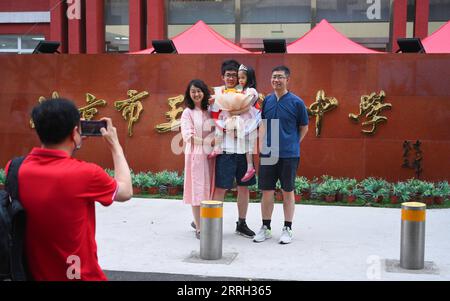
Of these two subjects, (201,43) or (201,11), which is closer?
(201,43)

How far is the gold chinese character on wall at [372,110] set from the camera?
952 cm

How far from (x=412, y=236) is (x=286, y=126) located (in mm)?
1705

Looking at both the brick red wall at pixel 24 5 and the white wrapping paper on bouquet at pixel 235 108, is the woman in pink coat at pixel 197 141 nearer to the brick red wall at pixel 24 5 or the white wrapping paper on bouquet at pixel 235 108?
the white wrapping paper on bouquet at pixel 235 108

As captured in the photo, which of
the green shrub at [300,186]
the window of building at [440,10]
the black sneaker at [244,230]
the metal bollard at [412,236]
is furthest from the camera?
the window of building at [440,10]

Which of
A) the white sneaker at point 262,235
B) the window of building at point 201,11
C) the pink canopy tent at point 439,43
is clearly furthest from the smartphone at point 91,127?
the window of building at point 201,11

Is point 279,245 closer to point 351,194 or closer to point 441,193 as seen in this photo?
point 351,194

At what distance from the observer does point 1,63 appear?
10.8 m

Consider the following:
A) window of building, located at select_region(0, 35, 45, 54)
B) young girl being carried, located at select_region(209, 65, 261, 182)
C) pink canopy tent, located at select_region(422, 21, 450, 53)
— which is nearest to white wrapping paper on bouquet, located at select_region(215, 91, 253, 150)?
young girl being carried, located at select_region(209, 65, 261, 182)

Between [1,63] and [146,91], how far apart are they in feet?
9.60

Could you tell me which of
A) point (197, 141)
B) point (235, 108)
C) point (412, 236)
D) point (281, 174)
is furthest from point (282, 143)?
point (412, 236)

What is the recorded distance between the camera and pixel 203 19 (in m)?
18.7

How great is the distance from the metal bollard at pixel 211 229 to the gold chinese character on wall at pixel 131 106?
5190 mm
